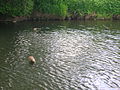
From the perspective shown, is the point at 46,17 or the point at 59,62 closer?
the point at 59,62

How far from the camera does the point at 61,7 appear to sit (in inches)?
2330

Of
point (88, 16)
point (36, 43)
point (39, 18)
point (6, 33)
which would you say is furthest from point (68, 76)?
point (88, 16)

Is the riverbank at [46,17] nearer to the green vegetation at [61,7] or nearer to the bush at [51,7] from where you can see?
the green vegetation at [61,7]

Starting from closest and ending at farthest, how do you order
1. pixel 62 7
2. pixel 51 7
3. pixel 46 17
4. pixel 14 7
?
pixel 14 7 < pixel 51 7 < pixel 46 17 < pixel 62 7

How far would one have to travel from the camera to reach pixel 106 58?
88.6 ft

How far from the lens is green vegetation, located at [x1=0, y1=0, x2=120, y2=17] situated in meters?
50.5

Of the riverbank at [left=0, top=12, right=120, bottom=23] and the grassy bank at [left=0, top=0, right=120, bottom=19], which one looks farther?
the riverbank at [left=0, top=12, right=120, bottom=23]

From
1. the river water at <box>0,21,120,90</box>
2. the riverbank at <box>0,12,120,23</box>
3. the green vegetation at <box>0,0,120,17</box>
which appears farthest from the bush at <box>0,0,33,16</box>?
the river water at <box>0,21,120,90</box>

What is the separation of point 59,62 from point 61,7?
36380 mm

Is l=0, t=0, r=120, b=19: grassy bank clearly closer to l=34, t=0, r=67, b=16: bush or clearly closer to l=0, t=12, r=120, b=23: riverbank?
l=34, t=0, r=67, b=16: bush

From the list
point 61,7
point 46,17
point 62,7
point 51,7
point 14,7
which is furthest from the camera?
point 62,7

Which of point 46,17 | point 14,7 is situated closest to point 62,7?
point 46,17

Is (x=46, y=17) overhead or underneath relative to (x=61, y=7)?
underneath

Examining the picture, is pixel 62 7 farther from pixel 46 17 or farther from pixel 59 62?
pixel 59 62
